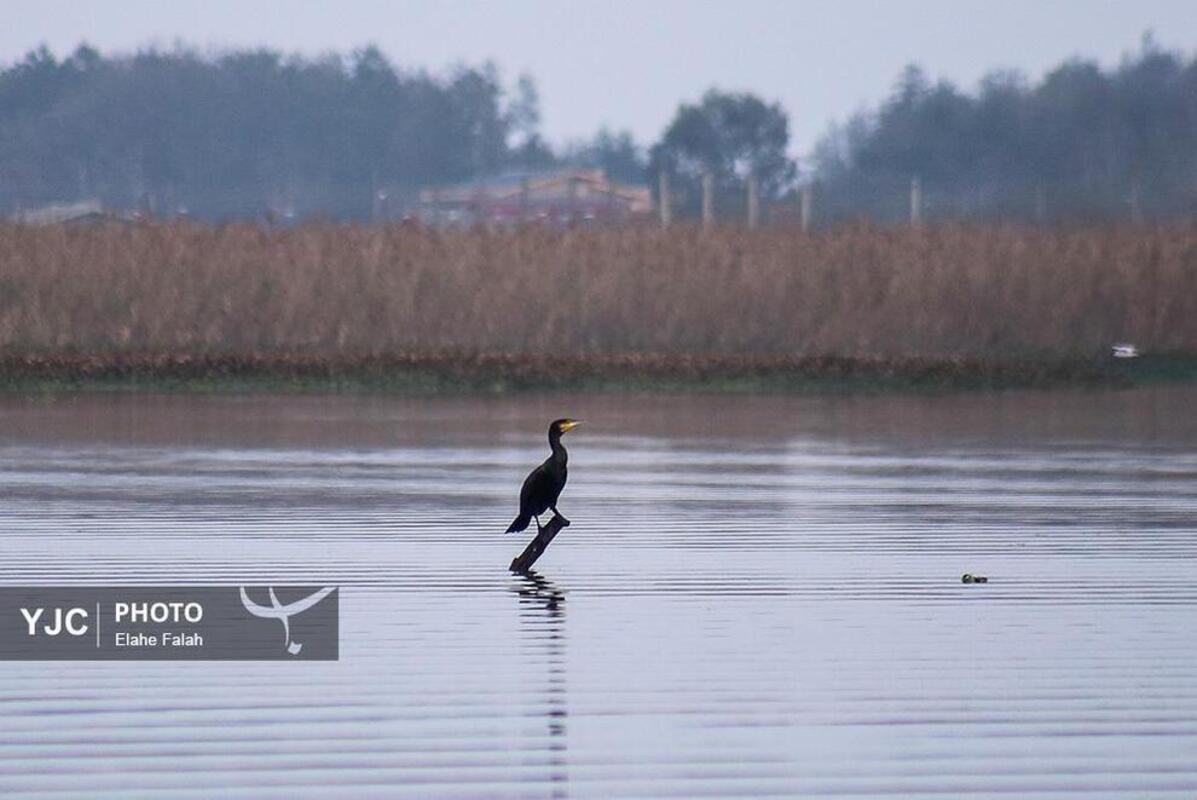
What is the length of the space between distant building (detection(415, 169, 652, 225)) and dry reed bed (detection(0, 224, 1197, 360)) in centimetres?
643

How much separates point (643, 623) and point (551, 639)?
0.55 m

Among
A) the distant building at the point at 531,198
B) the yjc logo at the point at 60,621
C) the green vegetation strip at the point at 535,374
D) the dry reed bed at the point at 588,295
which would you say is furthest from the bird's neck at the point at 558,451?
the distant building at the point at 531,198

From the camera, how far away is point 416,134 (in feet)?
259

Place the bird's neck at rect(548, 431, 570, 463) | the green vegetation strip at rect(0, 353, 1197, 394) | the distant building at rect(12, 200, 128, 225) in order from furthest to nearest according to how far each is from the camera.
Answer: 1. the distant building at rect(12, 200, 128, 225)
2. the green vegetation strip at rect(0, 353, 1197, 394)
3. the bird's neck at rect(548, 431, 570, 463)

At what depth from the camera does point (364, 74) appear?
269 ft

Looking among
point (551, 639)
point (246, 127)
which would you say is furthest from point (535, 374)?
point (246, 127)

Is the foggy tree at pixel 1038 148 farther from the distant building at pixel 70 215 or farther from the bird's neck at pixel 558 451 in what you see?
the bird's neck at pixel 558 451

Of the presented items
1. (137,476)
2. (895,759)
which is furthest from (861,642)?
(137,476)

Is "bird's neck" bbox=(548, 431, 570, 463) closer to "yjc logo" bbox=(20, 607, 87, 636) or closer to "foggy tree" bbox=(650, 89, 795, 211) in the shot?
"yjc logo" bbox=(20, 607, 87, 636)

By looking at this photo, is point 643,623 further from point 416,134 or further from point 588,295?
point 416,134

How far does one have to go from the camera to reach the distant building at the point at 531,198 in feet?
140

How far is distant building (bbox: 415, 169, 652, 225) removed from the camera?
42.8 m

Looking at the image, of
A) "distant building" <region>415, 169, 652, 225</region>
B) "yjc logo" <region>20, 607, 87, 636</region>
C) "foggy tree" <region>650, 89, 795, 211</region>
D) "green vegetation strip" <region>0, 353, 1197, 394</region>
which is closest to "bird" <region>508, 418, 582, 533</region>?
"yjc logo" <region>20, 607, 87, 636</region>

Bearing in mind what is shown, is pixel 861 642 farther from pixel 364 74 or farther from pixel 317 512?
pixel 364 74
